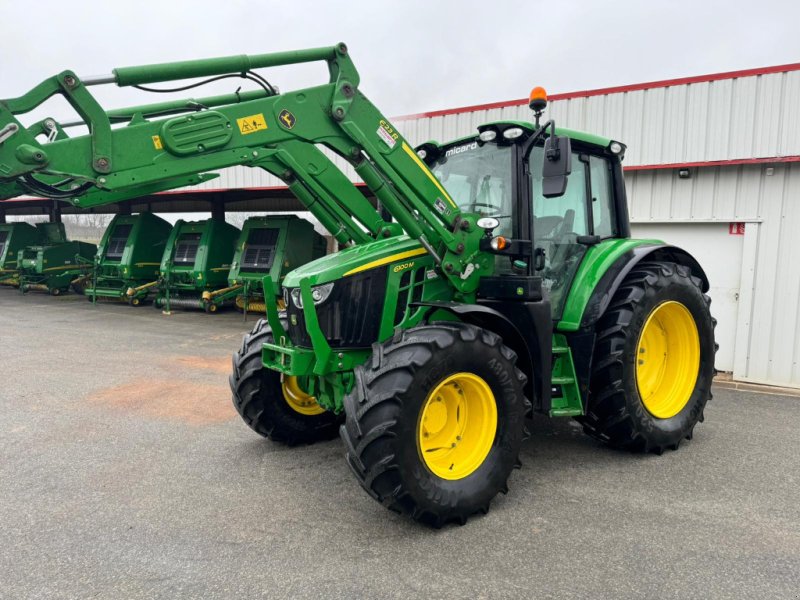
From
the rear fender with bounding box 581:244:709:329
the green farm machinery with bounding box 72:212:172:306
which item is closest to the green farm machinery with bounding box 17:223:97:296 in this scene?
the green farm machinery with bounding box 72:212:172:306

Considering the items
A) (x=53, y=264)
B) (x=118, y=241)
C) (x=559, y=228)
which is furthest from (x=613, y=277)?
(x=53, y=264)

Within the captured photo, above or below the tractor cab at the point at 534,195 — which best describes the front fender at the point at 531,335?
below

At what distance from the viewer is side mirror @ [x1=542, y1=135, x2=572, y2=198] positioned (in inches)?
132

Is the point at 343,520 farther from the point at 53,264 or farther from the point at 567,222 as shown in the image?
the point at 53,264

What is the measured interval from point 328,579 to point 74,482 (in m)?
2.12

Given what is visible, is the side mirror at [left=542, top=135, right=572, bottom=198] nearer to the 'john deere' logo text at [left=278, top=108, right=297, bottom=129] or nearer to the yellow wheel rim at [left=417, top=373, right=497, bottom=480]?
the yellow wheel rim at [left=417, top=373, right=497, bottom=480]

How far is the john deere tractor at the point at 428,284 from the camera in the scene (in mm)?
2963

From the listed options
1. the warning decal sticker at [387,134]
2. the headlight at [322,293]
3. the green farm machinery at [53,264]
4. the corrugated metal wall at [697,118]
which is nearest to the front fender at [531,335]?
the headlight at [322,293]

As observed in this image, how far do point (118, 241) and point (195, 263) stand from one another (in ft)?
10.5

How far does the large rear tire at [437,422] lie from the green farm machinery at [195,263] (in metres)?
10.9

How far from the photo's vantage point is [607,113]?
7.88 metres

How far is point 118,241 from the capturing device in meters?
15.2

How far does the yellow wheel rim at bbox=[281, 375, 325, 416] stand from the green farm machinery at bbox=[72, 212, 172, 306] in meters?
11.4

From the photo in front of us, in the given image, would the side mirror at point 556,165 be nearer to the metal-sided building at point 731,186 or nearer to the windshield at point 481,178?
the windshield at point 481,178
